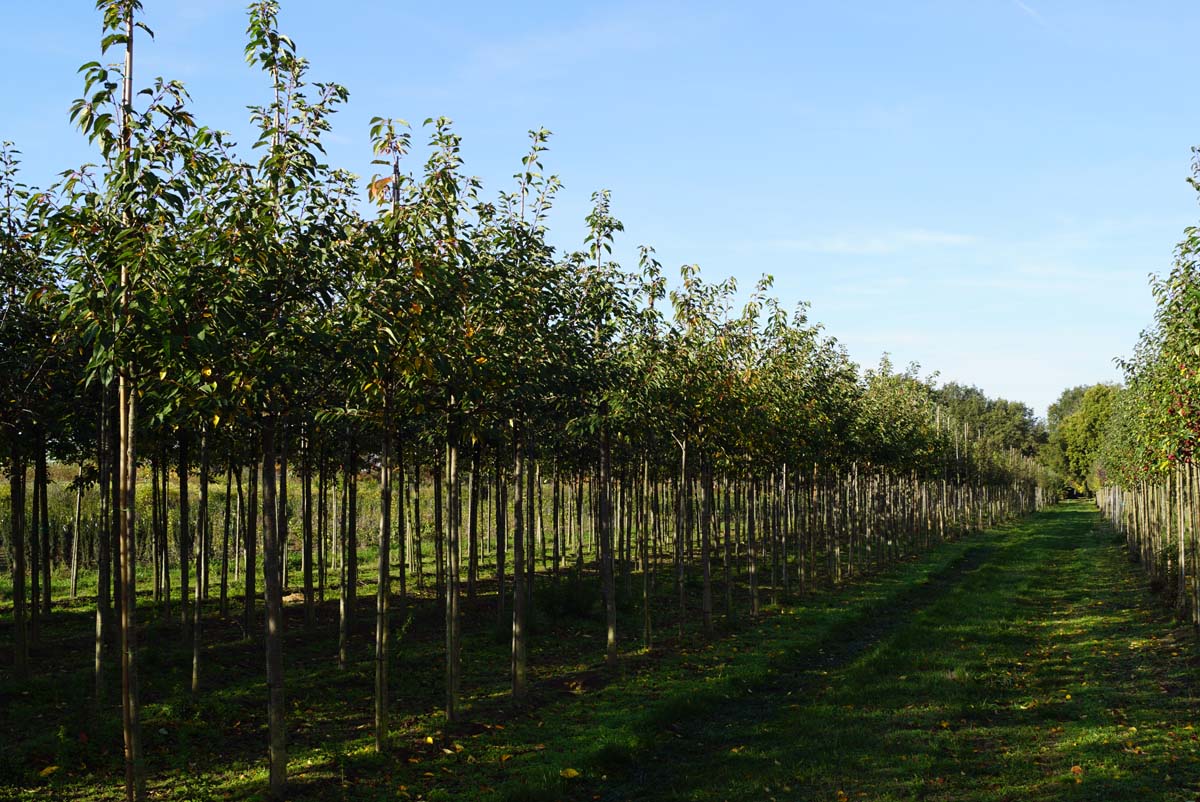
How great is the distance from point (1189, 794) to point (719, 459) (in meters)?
17.8

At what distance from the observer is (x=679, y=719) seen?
16.9 m

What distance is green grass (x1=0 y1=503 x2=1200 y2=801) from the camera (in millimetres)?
12930

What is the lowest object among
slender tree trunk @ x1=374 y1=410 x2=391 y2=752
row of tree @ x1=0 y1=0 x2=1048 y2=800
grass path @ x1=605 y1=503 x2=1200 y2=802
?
grass path @ x1=605 y1=503 x2=1200 y2=802

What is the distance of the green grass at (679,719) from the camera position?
42.4 feet

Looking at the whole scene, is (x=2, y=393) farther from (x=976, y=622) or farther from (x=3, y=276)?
(x=976, y=622)

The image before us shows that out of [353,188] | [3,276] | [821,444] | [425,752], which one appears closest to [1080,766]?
[425,752]

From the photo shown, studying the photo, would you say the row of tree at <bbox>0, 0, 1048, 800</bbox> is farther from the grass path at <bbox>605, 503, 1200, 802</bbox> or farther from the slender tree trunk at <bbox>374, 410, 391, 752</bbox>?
the grass path at <bbox>605, 503, 1200, 802</bbox>

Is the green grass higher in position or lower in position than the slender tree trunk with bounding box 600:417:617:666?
lower

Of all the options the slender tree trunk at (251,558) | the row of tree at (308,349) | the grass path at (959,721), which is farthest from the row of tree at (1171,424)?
the slender tree trunk at (251,558)

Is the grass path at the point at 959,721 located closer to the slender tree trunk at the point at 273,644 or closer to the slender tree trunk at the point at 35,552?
the slender tree trunk at the point at 273,644

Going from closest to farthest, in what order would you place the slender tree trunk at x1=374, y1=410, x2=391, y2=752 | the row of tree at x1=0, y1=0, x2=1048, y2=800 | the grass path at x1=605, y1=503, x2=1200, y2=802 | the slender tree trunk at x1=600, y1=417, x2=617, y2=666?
the row of tree at x1=0, y1=0, x2=1048, y2=800 < the grass path at x1=605, y1=503, x2=1200, y2=802 < the slender tree trunk at x1=374, y1=410, x2=391, y2=752 < the slender tree trunk at x1=600, y1=417, x2=617, y2=666

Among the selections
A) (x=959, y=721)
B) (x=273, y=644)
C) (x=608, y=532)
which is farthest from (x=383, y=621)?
(x=959, y=721)

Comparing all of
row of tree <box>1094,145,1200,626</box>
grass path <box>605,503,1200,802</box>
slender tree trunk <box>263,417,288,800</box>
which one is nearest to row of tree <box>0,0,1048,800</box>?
slender tree trunk <box>263,417,288,800</box>

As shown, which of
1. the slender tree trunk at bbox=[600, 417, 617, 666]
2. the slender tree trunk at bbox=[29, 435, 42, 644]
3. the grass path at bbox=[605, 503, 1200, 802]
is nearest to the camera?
the grass path at bbox=[605, 503, 1200, 802]
